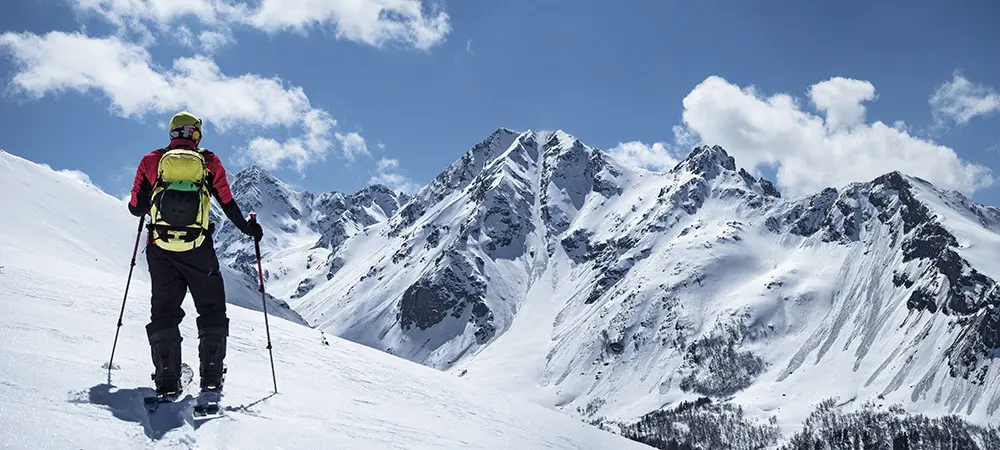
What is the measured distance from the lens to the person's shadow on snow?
26.3ft

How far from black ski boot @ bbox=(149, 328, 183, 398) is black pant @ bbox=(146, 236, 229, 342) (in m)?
0.10

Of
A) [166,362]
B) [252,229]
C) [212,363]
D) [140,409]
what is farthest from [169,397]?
[252,229]

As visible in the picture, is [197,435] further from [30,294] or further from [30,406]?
[30,294]

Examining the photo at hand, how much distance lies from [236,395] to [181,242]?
2.25 m

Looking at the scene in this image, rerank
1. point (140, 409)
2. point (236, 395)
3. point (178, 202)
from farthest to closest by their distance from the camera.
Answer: point (236, 395)
point (178, 202)
point (140, 409)

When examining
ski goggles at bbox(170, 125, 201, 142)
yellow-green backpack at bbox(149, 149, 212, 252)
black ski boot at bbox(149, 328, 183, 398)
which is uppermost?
ski goggles at bbox(170, 125, 201, 142)

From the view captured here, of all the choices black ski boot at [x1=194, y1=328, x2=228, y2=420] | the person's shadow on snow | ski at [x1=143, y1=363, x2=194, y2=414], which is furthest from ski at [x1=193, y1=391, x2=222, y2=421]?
ski at [x1=143, y1=363, x2=194, y2=414]

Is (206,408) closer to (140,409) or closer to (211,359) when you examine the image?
→ (140,409)

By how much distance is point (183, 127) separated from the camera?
10586mm

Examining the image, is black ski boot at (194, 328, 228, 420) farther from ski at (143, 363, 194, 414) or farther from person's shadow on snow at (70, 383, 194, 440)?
person's shadow on snow at (70, 383, 194, 440)

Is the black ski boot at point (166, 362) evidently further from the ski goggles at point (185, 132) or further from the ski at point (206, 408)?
the ski goggles at point (185, 132)

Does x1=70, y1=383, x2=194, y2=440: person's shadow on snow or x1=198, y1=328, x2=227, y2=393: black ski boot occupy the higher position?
x1=198, y1=328, x2=227, y2=393: black ski boot

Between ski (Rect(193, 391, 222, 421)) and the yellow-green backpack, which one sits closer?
ski (Rect(193, 391, 222, 421))

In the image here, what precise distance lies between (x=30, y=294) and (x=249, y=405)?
6294 mm
